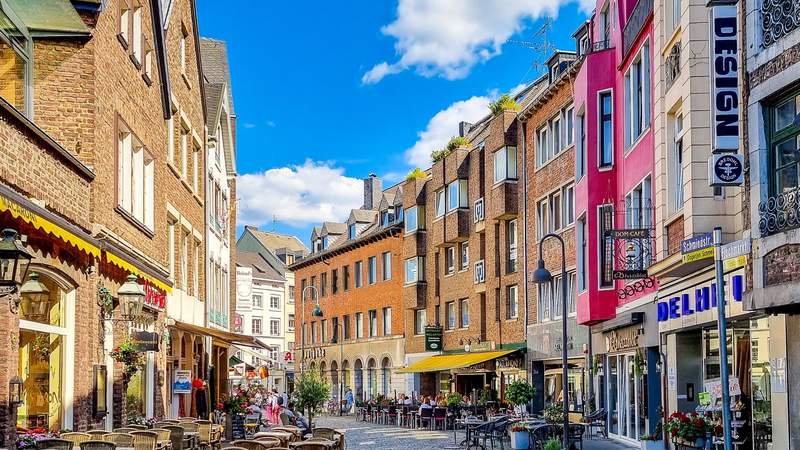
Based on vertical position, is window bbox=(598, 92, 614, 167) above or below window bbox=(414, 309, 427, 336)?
above

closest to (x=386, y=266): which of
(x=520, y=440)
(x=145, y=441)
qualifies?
(x=520, y=440)

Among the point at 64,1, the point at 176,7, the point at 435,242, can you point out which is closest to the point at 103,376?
the point at 64,1

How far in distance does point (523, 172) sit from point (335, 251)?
87.3 ft

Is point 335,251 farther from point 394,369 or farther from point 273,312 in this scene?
point 273,312

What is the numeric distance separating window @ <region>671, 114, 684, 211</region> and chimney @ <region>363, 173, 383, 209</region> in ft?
178

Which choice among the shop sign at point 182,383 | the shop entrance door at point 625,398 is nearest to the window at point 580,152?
the shop entrance door at point 625,398

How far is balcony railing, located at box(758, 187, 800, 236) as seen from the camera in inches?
532

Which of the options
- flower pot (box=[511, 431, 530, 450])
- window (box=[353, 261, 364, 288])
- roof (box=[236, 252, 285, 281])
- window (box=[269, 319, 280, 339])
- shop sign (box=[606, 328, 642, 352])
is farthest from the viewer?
window (box=[269, 319, 280, 339])

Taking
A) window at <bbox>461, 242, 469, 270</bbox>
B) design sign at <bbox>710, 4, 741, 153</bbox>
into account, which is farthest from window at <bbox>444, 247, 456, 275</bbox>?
design sign at <bbox>710, 4, 741, 153</bbox>

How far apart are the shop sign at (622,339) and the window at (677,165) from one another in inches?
228

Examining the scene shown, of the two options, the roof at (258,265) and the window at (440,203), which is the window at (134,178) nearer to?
the window at (440,203)

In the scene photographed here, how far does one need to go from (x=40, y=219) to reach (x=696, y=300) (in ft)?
37.0

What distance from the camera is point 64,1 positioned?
54.0ft

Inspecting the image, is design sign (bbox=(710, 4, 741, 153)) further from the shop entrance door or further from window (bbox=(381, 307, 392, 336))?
window (bbox=(381, 307, 392, 336))
